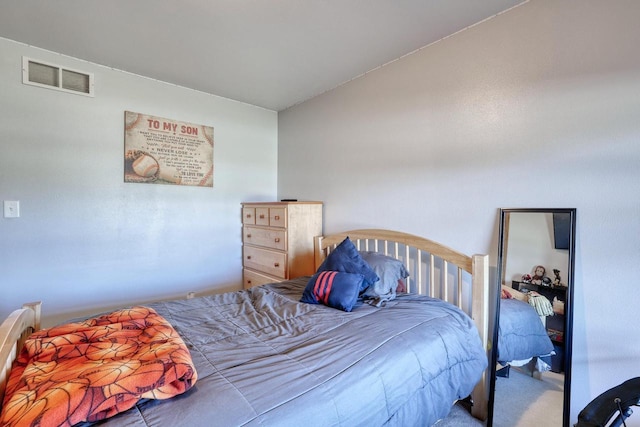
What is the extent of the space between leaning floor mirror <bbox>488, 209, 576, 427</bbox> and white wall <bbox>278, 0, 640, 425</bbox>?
0.23 feet

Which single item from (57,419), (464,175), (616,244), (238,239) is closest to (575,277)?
(616,244)

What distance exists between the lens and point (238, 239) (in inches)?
132

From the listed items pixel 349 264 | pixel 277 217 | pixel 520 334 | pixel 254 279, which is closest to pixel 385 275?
pixel 349 264

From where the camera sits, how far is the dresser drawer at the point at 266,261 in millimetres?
2791

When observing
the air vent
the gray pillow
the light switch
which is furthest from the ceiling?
the gray pillow

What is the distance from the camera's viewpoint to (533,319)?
5.37 feet

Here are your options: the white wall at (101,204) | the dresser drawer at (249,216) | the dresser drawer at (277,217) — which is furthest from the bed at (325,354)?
the dresser drawer at (249,216)

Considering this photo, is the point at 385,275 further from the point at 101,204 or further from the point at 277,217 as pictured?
the point at 101,204

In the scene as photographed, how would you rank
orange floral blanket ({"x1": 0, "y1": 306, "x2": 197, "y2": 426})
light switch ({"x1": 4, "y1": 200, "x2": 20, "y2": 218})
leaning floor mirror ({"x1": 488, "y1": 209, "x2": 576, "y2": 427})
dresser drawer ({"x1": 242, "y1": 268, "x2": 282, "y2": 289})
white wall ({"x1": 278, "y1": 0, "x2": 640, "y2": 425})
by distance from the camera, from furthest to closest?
dresser drawer ({"x1": 242, "y1": 268, "x2": 282, "y2": 289}) < light switch ({"x1": 4, "y1": 200, "x2": 20, "y2": 218}) < leaning floor mirror ({"x1": 488, "y1": 209, "x2": 576, "y2": 427}) < white wall ({"x1": 278, "y1": 0, "x2": 640, "y2": 425}) < orange floral blanket ({"x1": 0, "y1": 306, "x2": 197, "y2": 426})

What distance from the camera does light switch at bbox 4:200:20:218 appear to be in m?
2.13

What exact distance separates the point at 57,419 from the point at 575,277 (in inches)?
85.1

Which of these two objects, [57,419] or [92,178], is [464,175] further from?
[92,178]

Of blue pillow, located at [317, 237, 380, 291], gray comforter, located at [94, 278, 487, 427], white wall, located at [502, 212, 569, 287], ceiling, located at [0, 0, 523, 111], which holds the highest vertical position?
ceiling, located at [0, 0, 523, 111]

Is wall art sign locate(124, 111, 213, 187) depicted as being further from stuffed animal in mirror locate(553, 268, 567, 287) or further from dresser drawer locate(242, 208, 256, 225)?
stuffed animal in mirror locate(553, 268, 567, 287)
